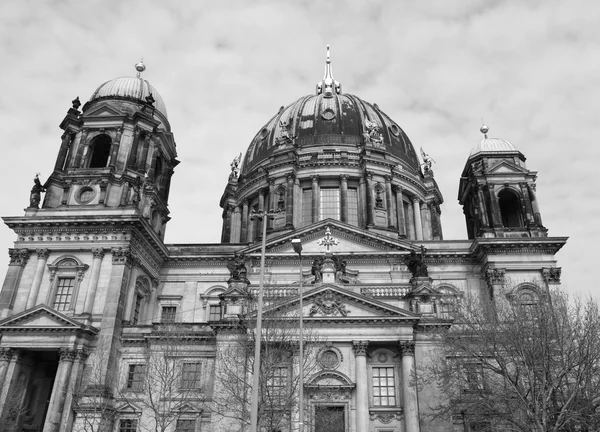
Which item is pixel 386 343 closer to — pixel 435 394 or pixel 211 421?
pixel 435 394

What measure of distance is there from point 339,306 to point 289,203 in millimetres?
19891

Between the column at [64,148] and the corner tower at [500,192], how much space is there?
32805 millimetres

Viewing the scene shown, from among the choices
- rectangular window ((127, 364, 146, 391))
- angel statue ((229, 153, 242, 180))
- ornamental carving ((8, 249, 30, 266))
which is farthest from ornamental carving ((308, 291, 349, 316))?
angel statue ((229, 153, 242, 180))

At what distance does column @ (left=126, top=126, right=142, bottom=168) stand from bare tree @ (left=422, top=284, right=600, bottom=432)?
26359 millimetres

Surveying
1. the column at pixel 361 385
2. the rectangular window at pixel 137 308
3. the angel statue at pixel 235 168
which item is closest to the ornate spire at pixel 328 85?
the angel statue at pixel 235 168

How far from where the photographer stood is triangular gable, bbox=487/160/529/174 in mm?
45062

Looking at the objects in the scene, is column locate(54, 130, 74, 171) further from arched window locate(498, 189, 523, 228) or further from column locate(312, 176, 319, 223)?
arched window locate(498, 189, 523, 228)

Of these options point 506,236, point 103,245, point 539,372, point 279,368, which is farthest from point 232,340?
point 506,236

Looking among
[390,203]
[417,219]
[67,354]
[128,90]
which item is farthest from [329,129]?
[67,354]

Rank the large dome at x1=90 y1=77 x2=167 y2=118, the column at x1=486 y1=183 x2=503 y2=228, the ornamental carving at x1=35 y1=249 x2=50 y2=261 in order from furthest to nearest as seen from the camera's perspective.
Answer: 1. the large dome at x1=90 y1=77 x2=167 y2=118
2. the column at x1=486 y1=183 x2=503 y2=228
3. the ornamental carving at x1=35 y1=249 x2=50 y2=261

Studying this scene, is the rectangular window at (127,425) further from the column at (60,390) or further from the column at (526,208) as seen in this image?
the column at (526,208)

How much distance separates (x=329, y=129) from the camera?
5775 centimetres

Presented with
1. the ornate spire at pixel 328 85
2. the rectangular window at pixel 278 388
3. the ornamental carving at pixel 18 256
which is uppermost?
the ornate spire at pixel 328 85

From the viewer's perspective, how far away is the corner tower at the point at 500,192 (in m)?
42.6
